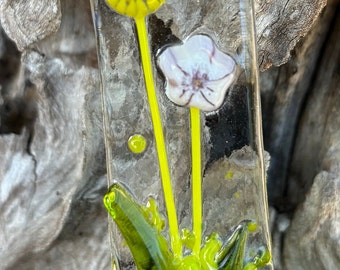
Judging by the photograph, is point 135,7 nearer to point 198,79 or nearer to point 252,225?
point 198,79

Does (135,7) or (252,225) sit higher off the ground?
(135,7)

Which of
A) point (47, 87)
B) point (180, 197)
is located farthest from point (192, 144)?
point (47, 87)

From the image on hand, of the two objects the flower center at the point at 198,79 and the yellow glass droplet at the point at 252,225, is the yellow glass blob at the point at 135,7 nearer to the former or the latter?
the flower center at the point at 198,79

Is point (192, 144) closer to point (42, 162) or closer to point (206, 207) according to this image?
point (206, 207)

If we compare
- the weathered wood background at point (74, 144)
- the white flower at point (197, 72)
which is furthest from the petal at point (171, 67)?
the weathered wood background at point (74, 144)

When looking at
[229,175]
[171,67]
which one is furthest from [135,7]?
[229,175]

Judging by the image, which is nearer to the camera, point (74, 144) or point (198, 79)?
point (198, 79)
